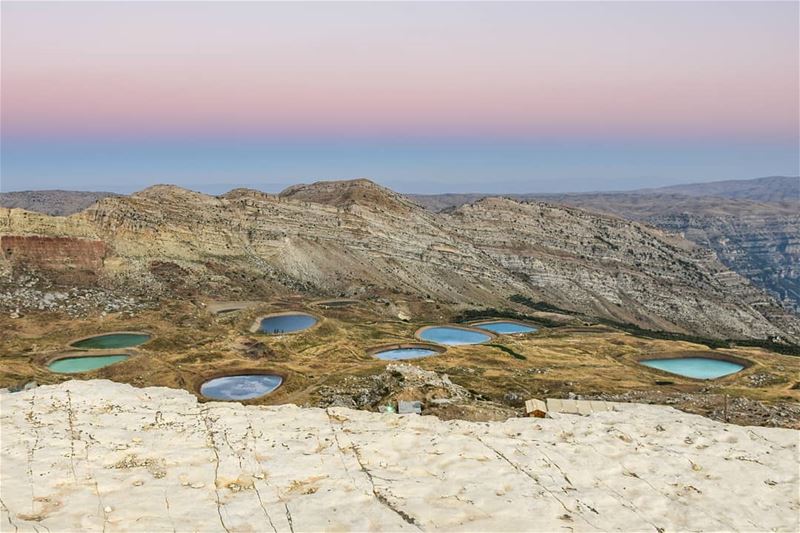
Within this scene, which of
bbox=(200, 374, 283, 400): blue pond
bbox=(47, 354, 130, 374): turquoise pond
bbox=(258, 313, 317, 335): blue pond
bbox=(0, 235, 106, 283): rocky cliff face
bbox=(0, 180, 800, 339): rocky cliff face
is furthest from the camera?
bbox=(0, 180, 800, 339): rocky cliff face

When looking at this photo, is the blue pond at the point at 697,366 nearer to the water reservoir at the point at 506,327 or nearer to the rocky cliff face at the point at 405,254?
the water reservoir at the point at 506,327

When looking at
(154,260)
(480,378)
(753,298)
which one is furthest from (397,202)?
(753,298)

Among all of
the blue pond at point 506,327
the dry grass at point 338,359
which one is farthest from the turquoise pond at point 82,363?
the blue pond at point 506,327

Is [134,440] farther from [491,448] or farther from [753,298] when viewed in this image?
[753,298]

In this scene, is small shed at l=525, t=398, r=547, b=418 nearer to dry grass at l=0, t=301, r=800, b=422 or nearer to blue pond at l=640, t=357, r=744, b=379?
dry grass at l=0, t=301, r=800, b=422

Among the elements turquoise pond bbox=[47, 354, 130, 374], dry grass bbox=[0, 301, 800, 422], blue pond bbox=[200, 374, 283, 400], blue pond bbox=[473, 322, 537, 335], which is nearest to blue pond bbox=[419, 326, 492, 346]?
dry grass bbox=[0, 301, 800, 422]
